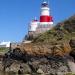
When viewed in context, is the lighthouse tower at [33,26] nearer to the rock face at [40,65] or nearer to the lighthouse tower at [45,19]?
the lighthouse tower at [45,19]

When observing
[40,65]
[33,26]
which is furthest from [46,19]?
[40,65]

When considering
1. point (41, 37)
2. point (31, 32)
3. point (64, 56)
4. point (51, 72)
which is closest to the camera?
point (51, 72)

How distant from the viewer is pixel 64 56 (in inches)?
2985

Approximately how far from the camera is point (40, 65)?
241 ft

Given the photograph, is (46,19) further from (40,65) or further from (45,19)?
(40,65)

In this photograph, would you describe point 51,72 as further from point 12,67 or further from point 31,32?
point 31,32

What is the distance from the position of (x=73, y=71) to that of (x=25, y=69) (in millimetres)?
7265

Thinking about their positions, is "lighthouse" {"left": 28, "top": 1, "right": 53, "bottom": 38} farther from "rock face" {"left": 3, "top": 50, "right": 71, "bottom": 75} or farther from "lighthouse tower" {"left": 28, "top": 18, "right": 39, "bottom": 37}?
"rock face" {"left": 3, "top": 50, "right": 71, "bottom": 75}

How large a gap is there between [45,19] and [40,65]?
155ft

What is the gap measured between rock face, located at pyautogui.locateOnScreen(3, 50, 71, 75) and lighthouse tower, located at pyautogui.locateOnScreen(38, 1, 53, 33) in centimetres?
3840

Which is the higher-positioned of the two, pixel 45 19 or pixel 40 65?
pixel 45 19

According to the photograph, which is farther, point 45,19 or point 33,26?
point 33,26

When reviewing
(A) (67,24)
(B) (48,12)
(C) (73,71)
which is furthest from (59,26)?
(B) (48,12)

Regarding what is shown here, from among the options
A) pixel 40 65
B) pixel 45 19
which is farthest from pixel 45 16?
pixel 40 65
